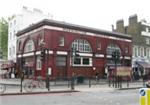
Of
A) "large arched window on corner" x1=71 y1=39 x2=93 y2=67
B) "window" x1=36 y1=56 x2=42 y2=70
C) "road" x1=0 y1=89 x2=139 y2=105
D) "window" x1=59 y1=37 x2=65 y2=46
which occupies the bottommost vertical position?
"road" x1=0 y1=89 x2=139 y2=105

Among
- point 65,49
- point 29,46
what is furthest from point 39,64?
point 29,46

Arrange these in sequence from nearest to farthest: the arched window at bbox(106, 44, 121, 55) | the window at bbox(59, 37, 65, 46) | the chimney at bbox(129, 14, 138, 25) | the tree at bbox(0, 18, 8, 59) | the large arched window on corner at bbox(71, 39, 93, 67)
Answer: the window at bbox(59, 37, 65, 46), the large arched window on corner at bbox(71, 39, 93, 67), the arched window at bbox(106, 44, 121, 55), the chimney at bbox(129, 14, 138, 25), the tree at bbox(0, 18, 8, 59)

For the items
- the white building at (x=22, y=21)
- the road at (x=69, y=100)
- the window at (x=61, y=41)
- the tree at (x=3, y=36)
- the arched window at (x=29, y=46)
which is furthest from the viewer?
the tree at (x=3, y=36)

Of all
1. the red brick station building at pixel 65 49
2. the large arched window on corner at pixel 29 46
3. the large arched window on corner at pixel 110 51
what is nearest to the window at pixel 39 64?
the red brick station building at pixel 65 49

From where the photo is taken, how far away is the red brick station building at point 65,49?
42844mm

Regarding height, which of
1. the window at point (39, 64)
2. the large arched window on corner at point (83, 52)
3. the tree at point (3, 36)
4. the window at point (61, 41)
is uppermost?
the tree at point (3, 36)

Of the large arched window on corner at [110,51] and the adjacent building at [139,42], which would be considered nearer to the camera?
the large arched window on corner at [110,51]

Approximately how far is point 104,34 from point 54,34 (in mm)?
10818

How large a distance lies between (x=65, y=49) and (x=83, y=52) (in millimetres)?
4050

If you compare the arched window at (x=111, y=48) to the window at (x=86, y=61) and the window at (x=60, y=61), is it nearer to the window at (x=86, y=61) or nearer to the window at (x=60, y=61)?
the window at (x=86, y=61)

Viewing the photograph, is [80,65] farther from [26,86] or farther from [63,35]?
[26,86]

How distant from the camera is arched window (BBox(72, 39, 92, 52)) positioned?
46.8 metres

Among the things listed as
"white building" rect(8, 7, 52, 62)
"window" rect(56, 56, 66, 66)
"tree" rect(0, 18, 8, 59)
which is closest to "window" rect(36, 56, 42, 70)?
"window" rect(56, 56, 66, 66)

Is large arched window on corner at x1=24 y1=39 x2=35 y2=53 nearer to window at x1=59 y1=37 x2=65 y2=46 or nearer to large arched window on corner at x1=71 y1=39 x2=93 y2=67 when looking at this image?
window at x1=59 y1=37 x2=65 y2=46
